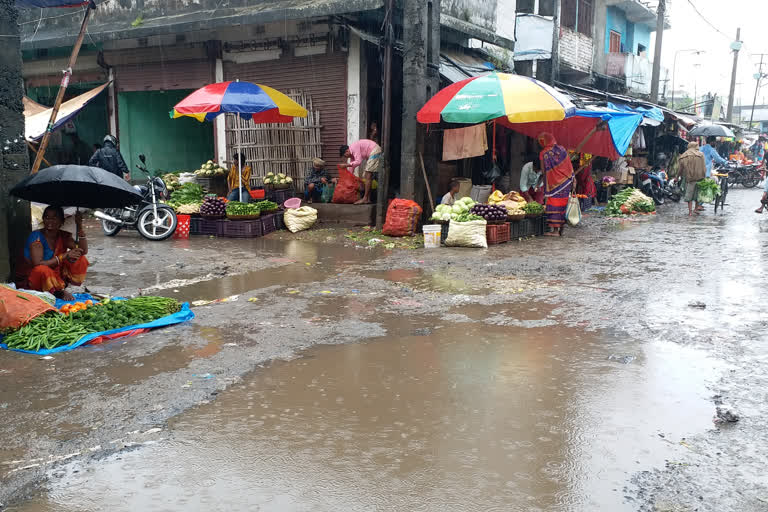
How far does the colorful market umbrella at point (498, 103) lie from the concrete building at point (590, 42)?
8831 millimetres

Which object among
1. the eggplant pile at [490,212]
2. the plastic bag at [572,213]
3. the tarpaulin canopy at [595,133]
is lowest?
the plastic bag at [572,213]

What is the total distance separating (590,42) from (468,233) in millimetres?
19011

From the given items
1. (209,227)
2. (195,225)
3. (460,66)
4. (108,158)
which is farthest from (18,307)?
→ (460,66)

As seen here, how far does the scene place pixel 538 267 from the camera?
8.86 m

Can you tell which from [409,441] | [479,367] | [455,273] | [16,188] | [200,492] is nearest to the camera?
[200,492]

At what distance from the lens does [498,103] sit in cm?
1038

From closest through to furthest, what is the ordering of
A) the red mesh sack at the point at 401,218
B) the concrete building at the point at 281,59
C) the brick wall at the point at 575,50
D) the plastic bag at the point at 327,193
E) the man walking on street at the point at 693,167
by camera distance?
the red mesh sack at the point at 401,218, the concrete building at the point at 281,59, the plastic bag at the point at 327,193, the man walking on street at the point at 693,167, the brick wall at the point at 575,50

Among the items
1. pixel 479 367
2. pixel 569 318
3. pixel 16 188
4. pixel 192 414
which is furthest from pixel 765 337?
pixel 16 188

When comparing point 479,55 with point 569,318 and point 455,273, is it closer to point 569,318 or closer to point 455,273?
point 455,273

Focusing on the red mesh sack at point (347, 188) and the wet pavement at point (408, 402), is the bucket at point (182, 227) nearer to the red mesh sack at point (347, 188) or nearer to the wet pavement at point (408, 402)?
the red mesh sack at point (347, 188)

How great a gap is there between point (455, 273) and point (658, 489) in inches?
217

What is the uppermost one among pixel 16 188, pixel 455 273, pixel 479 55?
pixel 479 55

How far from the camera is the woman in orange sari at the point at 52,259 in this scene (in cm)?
607

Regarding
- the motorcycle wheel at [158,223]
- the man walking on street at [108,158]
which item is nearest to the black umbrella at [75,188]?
the motorcycle wheel at [158,223]
